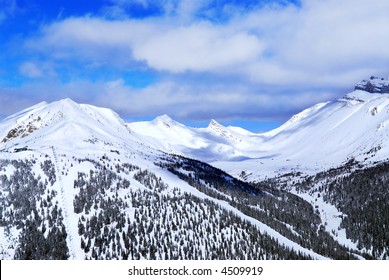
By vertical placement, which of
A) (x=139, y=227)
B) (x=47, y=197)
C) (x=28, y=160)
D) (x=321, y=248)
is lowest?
(x=321, y=248)

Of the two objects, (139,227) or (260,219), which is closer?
(139,227)

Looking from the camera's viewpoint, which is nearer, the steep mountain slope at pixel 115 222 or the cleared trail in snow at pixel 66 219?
the cleared trail in snow at pixel 66 219

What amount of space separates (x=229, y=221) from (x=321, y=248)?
38.2 metres

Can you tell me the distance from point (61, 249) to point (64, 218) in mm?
17693

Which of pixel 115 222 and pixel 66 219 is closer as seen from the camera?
pixel 66 219

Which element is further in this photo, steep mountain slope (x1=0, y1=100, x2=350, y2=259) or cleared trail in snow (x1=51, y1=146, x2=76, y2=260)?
steep mountain slope (x1=0, y1=100, x2=350, y2=259)

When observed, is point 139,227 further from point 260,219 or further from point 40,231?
point 260,219

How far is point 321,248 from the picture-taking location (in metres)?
167

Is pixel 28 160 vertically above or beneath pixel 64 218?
above

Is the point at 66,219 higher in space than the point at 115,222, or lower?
higher
